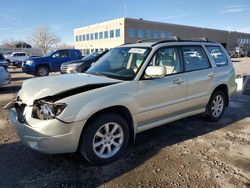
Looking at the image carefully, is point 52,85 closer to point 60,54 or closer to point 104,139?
point 104,139

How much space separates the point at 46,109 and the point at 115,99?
0.95 metres

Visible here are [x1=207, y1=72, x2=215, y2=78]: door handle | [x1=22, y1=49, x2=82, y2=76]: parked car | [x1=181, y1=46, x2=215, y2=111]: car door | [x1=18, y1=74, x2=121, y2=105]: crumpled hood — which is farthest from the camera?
[x1=22, y1=49, x2=82, y2=76]: parked car

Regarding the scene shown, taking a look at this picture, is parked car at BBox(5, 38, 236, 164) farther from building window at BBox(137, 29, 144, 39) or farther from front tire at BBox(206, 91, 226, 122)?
building window at BBox(137, 29, 144, 39)

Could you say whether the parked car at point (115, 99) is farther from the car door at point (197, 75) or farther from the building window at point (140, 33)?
the building window at point (140, 33)

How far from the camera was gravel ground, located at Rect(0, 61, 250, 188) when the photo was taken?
3352mm

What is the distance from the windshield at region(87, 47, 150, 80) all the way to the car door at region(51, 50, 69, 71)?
12199 mm

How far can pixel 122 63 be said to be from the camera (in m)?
4.65

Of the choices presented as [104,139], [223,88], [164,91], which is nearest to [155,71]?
[164,91]

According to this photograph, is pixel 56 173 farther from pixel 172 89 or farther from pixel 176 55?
pixel 176 55

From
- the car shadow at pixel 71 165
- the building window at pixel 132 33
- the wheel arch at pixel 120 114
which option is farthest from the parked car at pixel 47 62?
the building window at pixel 132 33

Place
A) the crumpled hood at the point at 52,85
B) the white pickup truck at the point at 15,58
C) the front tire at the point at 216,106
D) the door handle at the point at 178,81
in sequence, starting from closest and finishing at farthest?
the crumpled hood at the point at 52,85 → the door handle at the point at 178,81 → the front tire at the point at 216,106 → the white pickup truck at the point at 15,58

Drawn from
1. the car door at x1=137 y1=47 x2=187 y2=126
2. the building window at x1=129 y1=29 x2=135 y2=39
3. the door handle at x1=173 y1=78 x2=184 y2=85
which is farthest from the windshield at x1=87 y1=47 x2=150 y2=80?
the building window at x1=129 y1=29 x2=135 y2=39

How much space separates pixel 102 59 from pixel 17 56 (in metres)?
25.1

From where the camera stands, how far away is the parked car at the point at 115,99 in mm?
3359
